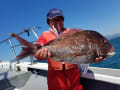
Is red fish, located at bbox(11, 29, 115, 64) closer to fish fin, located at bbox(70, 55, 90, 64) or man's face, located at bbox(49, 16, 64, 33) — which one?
fish fin, located at bbox(70, 55, 90, 64)

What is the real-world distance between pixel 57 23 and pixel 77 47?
558 millimetres

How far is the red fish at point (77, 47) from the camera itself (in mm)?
1542

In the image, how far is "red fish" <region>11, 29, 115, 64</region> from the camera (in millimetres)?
1542

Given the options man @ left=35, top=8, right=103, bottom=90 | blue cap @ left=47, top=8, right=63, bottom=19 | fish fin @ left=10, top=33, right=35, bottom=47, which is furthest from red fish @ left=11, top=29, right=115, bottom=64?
blue cap @ left=47, top=8, right=63, bottom=19

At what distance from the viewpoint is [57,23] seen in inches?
75.4

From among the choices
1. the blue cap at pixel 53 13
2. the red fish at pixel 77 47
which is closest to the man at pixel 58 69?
the blue cap at pixel 53 13

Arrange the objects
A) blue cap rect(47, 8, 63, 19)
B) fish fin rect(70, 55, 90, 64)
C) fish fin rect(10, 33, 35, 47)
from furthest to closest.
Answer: blue cap rect(47, 8, 63, 19)
fish fin rect(70, 55, 90, 64)
fish fin rect(10, 33, 35, 47)

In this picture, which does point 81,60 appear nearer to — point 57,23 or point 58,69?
point 58,69

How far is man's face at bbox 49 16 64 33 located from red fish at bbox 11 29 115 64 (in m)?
0.28

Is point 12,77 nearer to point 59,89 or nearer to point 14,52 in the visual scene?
point 14,52

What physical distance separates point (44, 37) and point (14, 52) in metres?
3.69

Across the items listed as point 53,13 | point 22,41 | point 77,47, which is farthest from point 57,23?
point 22,41

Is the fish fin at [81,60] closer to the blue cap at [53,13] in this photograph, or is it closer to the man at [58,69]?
the man at [58,69]

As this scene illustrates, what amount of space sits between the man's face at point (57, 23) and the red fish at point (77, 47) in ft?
0.93
